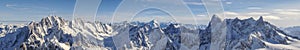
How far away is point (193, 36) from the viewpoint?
62.3m

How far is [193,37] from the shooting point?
62.5 metres

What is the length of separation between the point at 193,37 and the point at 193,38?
48.7 inches

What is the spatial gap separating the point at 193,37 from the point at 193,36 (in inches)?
7.5

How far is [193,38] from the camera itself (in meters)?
63.7

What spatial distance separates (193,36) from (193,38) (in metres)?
1.39
